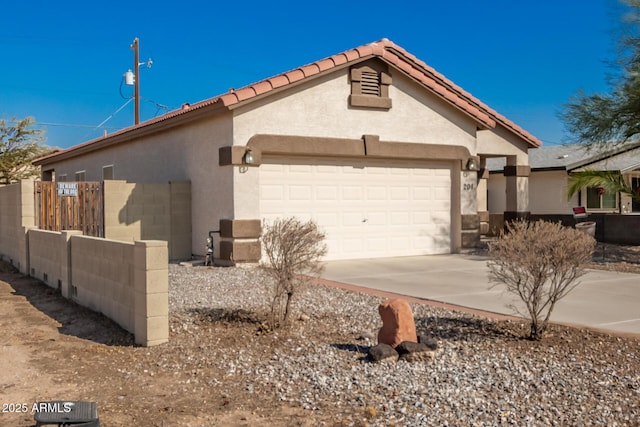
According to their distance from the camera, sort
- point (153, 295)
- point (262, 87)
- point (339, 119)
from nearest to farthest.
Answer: point (153, 295) < point (262, 87) < point (339, 119)

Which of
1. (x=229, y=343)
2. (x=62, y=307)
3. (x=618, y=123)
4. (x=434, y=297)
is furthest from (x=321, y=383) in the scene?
(x=618, y=123)

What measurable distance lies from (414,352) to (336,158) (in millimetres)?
9565

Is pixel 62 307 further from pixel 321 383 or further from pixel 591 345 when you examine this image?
pixel 591 345

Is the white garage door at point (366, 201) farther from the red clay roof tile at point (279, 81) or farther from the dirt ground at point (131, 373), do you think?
the dirt ground at point (131, 373)

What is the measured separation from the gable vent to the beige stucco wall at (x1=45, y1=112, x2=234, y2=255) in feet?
11.8

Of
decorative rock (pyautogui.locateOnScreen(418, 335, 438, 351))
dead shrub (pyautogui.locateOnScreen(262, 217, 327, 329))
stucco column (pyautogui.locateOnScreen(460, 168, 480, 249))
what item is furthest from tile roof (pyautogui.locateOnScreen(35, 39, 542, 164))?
decorative rock (pyautogui.locateOnScreen(418, 335, 438, 351))

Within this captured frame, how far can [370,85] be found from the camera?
16.0 meters

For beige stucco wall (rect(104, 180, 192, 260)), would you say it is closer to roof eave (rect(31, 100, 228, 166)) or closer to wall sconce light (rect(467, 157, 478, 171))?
roof eave (rect(31, 100, 228, 166))

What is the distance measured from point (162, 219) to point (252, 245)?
Answer: 275cm

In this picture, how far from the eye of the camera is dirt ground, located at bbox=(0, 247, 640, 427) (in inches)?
207

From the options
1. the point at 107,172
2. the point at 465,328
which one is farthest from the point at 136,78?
the point at 465,328

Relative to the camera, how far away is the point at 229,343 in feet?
24.3

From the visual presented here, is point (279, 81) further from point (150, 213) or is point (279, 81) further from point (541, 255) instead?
point (541, 255)

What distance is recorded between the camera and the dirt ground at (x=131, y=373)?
17.2 ft
